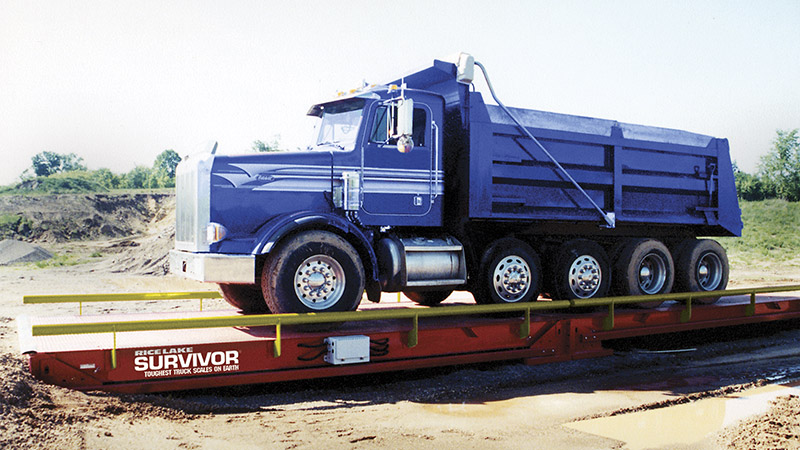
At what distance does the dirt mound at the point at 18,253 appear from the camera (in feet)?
91.8

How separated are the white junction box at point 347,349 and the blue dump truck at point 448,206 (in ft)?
1.77

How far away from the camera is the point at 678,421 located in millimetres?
6125

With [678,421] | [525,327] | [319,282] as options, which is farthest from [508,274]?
[678,421]

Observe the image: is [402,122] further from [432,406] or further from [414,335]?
[432,406]

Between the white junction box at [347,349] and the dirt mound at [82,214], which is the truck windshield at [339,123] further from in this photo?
the dirt mound at [82,214]

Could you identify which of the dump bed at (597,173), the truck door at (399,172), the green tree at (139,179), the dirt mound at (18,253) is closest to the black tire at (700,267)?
the dump bed at (597,173)

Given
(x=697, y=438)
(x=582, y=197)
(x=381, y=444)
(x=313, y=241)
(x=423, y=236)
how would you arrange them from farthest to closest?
1. (x=582, y=197)
2. (x=423, y=236)
3. (x=313, y=241)
4. (x=697, y=438)
5. (x=381, y=444)

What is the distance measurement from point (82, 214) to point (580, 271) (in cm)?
3922

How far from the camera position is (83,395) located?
210 inches

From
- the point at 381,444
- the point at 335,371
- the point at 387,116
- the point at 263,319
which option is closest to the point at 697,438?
the point at 381,444

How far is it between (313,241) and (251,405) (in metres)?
1.68

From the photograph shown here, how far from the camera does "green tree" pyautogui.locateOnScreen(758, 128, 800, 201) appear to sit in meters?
59.8

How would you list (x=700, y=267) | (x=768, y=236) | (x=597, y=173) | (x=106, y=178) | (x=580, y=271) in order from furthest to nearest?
(x=106, y=178) < (x=768, y=236) < (x=700, y=267) < (x=597, y=173) < (x=580, y=271)

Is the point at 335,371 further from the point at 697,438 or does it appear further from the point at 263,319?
the point at 697,438
